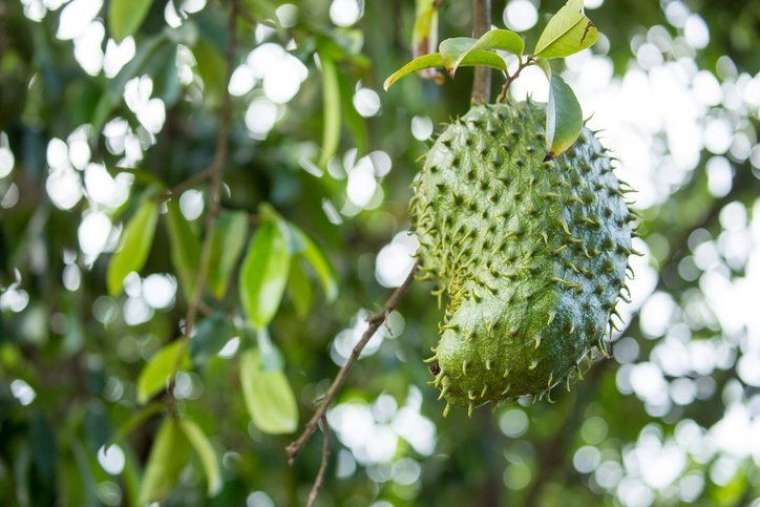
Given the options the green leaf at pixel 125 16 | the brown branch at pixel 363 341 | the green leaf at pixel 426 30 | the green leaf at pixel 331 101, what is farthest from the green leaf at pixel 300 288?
the brown branch at pixel 363 341

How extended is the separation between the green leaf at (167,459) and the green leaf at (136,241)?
34cm

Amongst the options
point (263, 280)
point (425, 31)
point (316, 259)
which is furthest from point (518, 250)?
point (316, 259)

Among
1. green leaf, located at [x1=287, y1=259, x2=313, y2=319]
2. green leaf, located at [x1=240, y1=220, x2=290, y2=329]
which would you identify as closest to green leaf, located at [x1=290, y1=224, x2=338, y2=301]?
green leaf, located at [x1=240, y1=220, x2=290, y2=329]

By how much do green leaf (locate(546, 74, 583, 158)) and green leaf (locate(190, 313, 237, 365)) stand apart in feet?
3.59

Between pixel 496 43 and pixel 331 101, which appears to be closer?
pixel 496 43

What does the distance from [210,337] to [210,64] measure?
2.72ft

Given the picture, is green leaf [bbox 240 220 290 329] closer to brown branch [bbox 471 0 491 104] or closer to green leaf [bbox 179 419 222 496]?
green leaf [bbox 179 419 222 496]

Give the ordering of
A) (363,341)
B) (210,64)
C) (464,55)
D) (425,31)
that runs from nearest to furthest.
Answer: (464,55), (363,341), (425,31), (210,64)

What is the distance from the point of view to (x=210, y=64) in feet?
8.64

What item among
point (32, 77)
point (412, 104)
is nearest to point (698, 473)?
point (412, 104)

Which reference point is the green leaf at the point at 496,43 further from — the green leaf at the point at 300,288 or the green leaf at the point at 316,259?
the green leaf at the point at 300,288

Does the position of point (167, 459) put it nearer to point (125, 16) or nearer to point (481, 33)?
point (125, 16)

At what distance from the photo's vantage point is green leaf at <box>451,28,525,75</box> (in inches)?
47.8

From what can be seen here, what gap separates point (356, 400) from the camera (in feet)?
13.4
